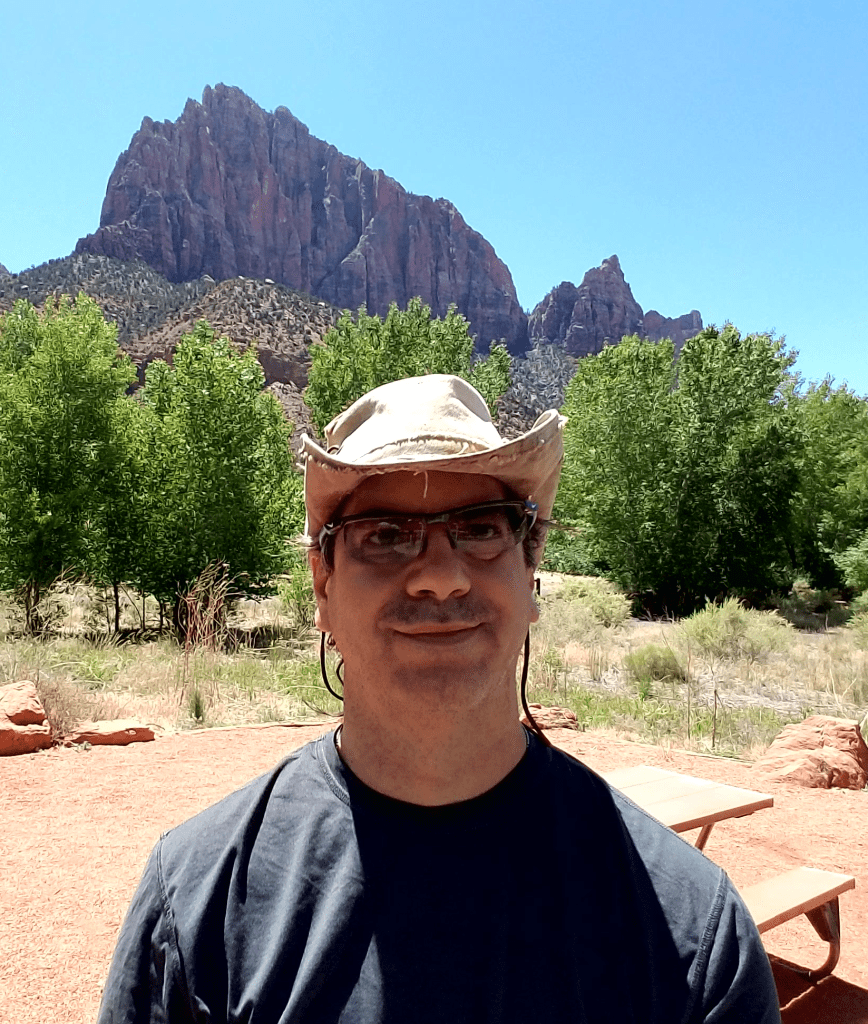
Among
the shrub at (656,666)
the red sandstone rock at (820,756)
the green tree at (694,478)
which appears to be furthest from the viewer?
the green tree at (694,478)

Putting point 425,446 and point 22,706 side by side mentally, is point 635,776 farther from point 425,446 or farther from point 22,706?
point 22,706

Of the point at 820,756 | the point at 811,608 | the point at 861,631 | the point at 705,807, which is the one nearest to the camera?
the point at 705,807

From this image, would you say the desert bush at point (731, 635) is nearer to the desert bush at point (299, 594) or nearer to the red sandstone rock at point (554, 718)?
the red sandstone rock at point (554, 718)

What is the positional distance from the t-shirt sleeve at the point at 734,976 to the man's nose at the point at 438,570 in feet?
1.86

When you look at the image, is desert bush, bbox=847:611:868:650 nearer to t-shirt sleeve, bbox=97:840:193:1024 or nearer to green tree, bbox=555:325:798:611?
green tree, bbox=555:325:798:611

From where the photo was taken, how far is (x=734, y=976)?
3.41 ft

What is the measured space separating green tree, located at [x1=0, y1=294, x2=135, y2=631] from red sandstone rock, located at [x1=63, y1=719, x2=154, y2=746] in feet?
20.4

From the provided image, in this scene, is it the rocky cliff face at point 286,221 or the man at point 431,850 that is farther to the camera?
the rocky cliff face at point 286,221

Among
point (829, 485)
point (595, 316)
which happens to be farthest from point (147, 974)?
point (595, 316)

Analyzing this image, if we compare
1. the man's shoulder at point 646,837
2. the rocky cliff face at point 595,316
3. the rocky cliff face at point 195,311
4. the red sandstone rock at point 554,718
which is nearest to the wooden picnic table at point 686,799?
the man's shoulder at point 646,837

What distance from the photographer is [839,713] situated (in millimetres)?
9492

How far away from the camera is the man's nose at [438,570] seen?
113cm

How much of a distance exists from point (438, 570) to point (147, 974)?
2.29ft

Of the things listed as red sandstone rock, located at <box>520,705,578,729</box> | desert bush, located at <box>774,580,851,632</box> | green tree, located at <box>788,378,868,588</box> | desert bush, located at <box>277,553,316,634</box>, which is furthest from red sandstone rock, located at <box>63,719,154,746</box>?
green tree, located at <box>788,378,868,588</box>
